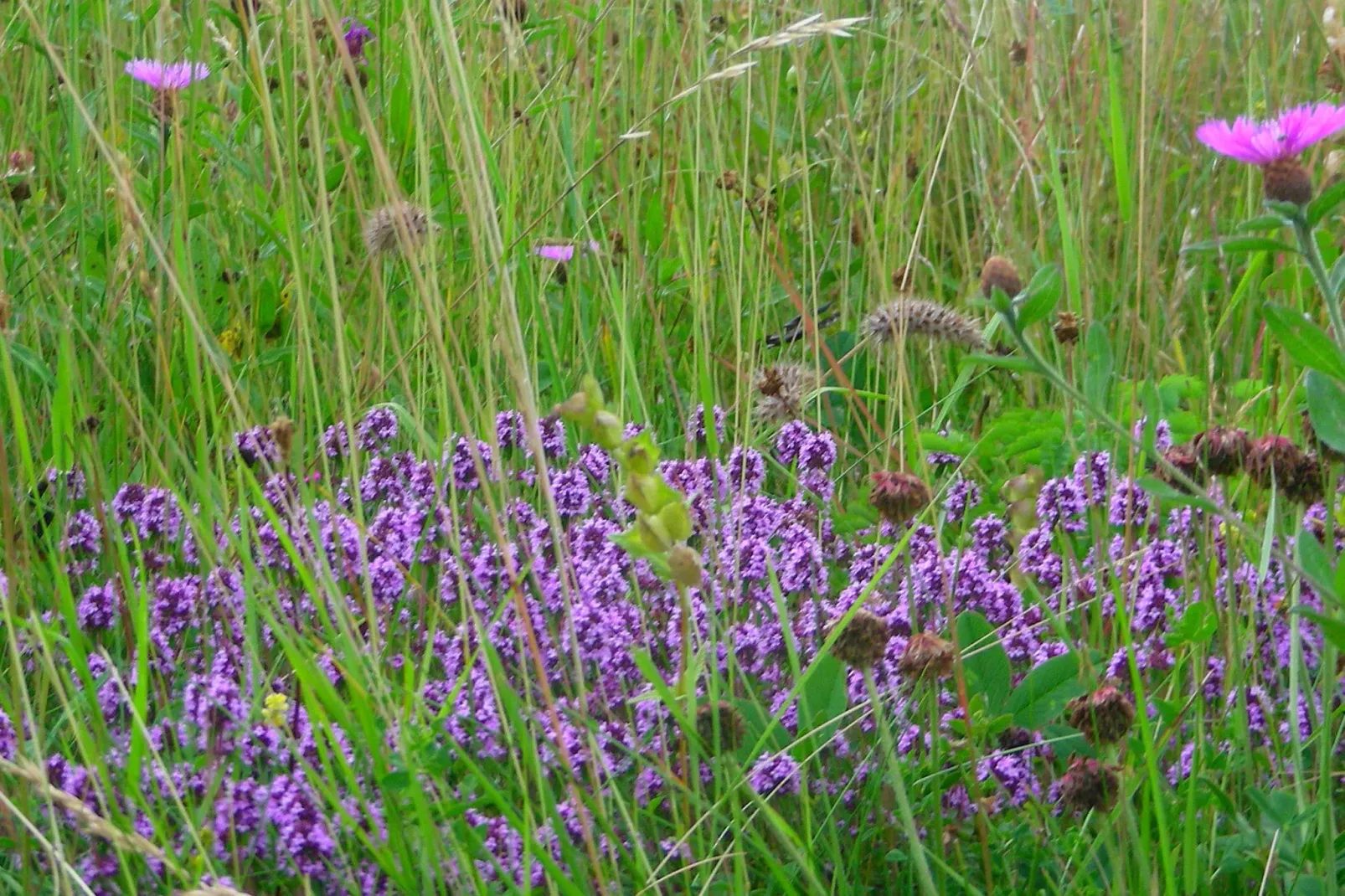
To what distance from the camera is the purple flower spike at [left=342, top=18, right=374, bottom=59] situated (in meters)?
2.17

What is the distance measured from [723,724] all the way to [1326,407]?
1.64 feet

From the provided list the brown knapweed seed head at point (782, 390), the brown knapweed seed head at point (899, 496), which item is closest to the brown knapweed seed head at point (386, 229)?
the brown knapweed seed head at point (782, 390)

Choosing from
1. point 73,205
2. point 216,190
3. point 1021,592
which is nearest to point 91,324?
point 73,205

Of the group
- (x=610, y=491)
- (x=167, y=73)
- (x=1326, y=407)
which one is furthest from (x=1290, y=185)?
(x=167, y=73)

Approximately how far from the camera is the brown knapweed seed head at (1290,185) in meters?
1.01

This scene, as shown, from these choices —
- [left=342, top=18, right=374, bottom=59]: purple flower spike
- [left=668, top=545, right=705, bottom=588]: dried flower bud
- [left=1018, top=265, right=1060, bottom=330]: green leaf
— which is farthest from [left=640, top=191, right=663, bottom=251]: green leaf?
[left=668, top=545, right=705, bottom=588]: dried flower bud

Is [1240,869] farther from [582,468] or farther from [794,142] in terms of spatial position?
[794,142]

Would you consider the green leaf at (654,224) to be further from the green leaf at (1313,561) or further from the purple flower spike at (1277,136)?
the green leaf at (1313,561)

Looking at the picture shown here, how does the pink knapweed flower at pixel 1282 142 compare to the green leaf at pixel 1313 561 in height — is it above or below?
above

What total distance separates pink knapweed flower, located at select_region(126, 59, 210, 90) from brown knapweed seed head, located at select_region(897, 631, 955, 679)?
46.1 inches

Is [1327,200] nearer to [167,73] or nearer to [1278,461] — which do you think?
[1278,461]

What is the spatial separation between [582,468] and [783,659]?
1.48 feet

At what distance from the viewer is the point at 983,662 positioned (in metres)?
1.30

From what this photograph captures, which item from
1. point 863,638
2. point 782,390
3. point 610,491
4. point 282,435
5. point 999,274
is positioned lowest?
point 610,491
